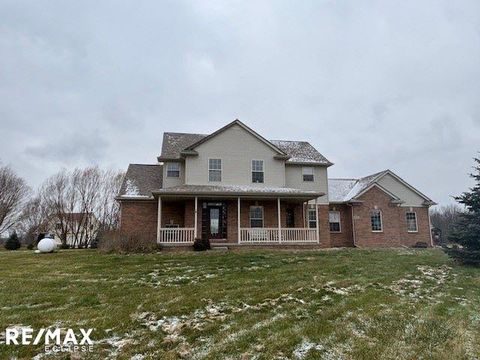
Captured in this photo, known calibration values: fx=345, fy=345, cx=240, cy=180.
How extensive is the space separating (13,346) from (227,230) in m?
15.0

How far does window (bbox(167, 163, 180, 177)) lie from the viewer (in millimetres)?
21453

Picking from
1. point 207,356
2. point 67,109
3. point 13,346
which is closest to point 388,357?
point 207,356

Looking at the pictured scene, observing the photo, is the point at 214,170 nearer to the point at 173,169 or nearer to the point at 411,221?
the point at 173,169

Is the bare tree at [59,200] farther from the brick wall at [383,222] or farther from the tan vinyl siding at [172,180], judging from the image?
the brick wall at [383,222]

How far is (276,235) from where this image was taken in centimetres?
2020

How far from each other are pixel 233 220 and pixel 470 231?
1161 cm

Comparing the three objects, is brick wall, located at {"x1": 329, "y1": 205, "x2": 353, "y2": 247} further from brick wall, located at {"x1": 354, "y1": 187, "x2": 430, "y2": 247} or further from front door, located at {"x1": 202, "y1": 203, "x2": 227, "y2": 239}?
front door, located at {"x1": 202, "y1": 203, "x2": 227, "y2": 239}

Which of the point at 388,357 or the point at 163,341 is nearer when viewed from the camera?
the point at 388,357

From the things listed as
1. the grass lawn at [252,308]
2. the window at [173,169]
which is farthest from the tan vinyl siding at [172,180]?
the grass lawn at [252,308]

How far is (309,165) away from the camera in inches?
912

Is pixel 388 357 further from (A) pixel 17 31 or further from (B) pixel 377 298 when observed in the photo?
(A) pixel 17 31

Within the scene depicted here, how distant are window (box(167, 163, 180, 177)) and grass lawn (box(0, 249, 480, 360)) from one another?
8.58 meters

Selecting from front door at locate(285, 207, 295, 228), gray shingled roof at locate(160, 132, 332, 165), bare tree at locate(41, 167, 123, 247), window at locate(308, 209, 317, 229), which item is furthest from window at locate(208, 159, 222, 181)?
bare tree at locate(41, 167, 123, 247)

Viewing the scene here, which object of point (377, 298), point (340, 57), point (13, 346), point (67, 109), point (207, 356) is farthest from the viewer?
point (67, 109)
